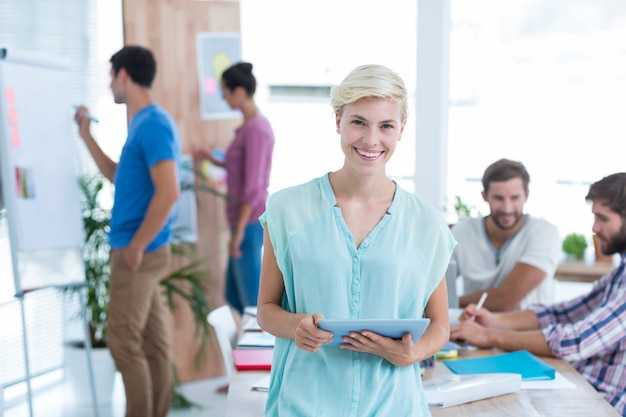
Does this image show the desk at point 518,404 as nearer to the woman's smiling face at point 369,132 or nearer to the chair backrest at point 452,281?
the chair backrest at point 452,281

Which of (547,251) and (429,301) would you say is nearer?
(429,301)

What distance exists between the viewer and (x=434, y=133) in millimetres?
5215

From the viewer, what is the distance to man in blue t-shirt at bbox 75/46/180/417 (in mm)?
3424

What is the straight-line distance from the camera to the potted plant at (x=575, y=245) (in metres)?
5.15

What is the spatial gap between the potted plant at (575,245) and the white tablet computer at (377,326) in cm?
375

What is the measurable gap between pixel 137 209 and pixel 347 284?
1937mm

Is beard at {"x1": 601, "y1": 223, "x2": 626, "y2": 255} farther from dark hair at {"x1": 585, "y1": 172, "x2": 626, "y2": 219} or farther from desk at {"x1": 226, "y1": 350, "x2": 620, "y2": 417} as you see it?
desk at {"x1": 226, "y1": 350, "x2": 620, "y2": 417}

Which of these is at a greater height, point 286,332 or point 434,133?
point 434,133

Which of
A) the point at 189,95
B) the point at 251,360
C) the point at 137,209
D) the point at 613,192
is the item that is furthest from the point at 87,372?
the point at 613,192

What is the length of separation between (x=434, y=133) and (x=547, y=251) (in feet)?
6.90

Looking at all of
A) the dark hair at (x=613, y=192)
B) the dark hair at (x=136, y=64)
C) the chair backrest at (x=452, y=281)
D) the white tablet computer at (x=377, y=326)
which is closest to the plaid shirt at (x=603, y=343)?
the dark hair at (x=613, y=192)

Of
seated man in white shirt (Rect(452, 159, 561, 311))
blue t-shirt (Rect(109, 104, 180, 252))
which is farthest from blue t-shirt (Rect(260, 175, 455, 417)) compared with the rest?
blue t-shirt (Rect(109, 104, 180, 252))

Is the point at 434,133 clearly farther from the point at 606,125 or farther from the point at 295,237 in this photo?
the point at 295,237

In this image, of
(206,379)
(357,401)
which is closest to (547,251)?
(357,401)
